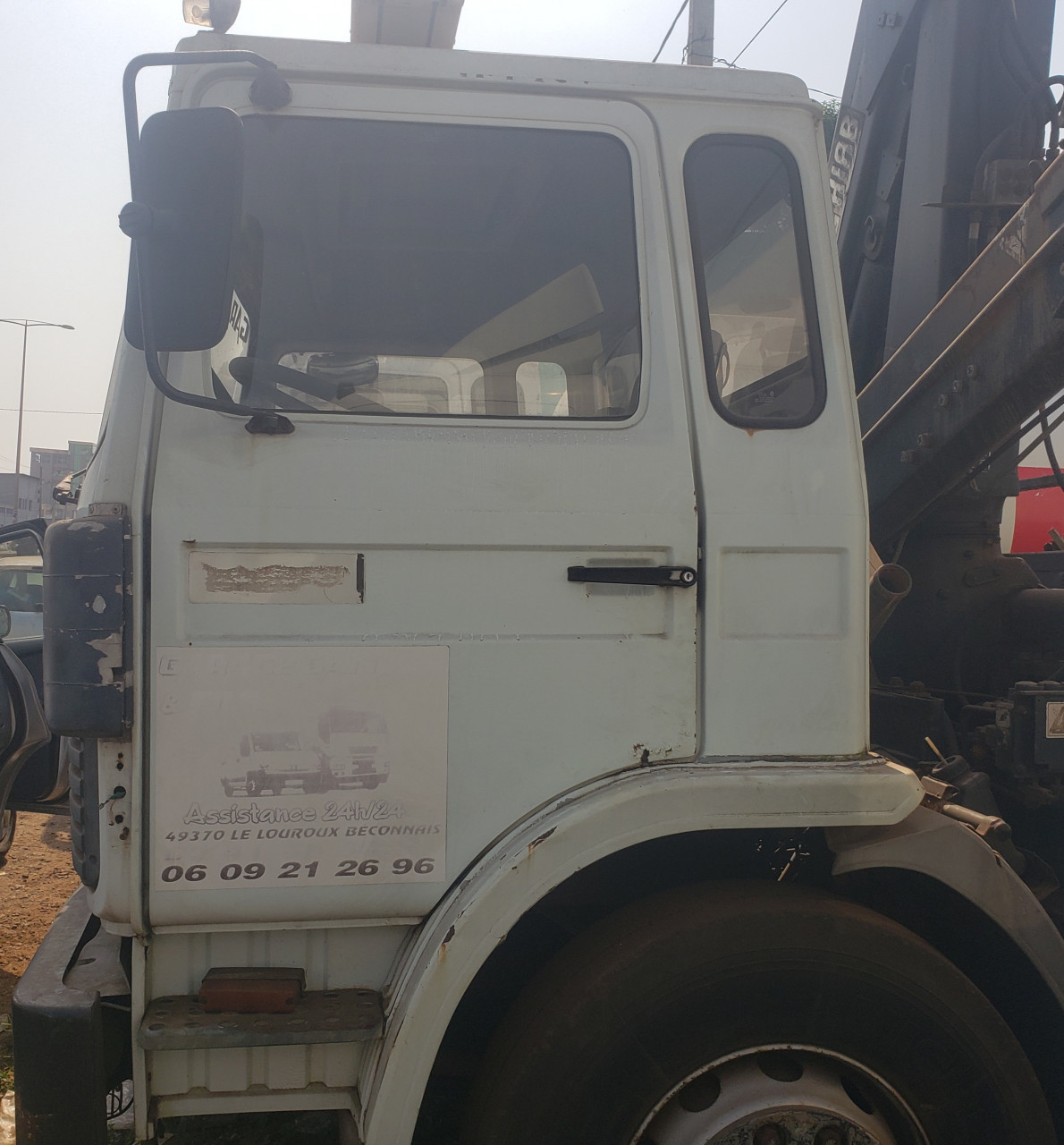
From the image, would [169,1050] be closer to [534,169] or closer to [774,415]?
[774,415]

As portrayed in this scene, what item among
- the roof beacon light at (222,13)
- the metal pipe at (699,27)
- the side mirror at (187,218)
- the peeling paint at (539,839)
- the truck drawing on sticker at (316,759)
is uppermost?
the metal pipe at (699,27)

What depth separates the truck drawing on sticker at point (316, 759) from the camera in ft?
5.64

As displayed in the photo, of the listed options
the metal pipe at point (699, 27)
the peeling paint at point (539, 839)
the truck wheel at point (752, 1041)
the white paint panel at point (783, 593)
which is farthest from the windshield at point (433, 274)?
the metal pipe at point (699, 27)

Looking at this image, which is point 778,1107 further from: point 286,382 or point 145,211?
point 145,211

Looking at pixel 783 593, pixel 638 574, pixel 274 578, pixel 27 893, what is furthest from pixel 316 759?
pixel 27 893

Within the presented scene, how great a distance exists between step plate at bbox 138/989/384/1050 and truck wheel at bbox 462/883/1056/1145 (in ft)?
0.95

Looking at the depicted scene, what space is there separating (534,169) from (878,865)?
65.2 inches

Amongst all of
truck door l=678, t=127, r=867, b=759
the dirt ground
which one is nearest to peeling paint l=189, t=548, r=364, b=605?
truck door l=678, t=127, r=867, b=759

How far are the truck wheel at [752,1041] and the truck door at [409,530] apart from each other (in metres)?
0.35

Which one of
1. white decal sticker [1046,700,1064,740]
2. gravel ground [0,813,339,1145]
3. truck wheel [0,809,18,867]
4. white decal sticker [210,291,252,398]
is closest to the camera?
white decal sticker [210,291,252,398]

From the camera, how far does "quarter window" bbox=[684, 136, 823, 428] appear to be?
1.89 metres

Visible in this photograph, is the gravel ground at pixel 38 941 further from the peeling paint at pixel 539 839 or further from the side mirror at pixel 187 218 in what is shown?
the side mirror at pixel 187 218

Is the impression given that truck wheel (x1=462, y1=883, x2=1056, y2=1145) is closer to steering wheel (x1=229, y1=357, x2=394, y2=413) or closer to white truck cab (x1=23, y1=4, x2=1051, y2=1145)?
white truck cab (x1=23, y1=4, x2=1051, y2=1145)

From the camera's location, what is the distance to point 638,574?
1.80 metres
